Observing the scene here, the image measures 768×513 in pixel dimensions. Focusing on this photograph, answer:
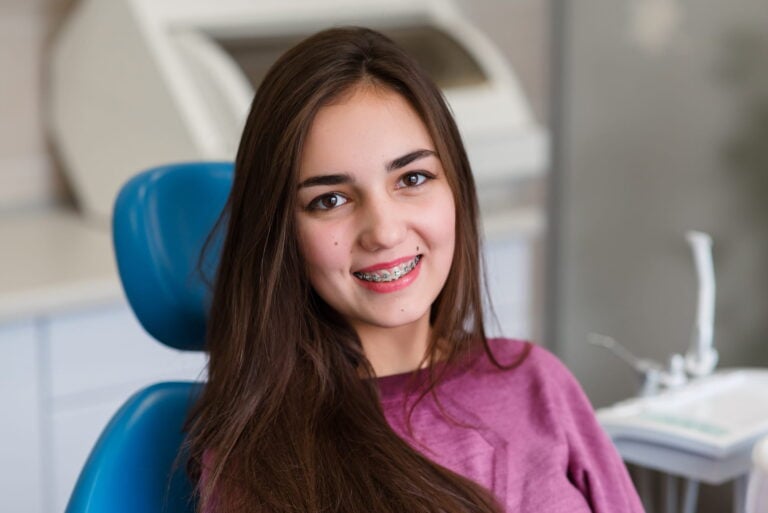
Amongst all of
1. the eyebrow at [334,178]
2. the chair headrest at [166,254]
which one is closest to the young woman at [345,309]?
the eyebrow at [334,178]

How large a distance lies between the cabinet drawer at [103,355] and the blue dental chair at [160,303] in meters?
0.65

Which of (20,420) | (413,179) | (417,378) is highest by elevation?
(413,179)

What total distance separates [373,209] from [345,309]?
0.11 meters

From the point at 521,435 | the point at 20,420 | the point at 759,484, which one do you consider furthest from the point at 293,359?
the point at 20,420

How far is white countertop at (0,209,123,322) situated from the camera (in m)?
2.12

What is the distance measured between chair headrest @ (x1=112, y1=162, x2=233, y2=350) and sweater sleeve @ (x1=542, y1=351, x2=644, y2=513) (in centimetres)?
41

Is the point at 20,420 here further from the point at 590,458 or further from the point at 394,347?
the point at 590,458

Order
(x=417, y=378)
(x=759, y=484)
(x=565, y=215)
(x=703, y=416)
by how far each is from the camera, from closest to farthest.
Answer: (x=759, y=484)
(x=417, y=378)
(x=703, y=416)
(x=565, y=215)

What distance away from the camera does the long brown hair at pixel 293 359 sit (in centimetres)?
127

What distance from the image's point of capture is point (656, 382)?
188cm

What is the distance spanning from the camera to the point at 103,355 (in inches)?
89.1

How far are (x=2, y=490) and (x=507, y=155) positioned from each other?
118cm

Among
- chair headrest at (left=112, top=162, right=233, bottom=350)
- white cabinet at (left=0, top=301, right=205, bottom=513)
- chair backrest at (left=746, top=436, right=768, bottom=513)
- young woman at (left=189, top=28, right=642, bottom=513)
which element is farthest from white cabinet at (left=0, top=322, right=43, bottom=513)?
chair backrest at (left=746, top=436, right=768, bottom=513)

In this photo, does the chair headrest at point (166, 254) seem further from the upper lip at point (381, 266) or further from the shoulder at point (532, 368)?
the shoulder at point (532, 368)
